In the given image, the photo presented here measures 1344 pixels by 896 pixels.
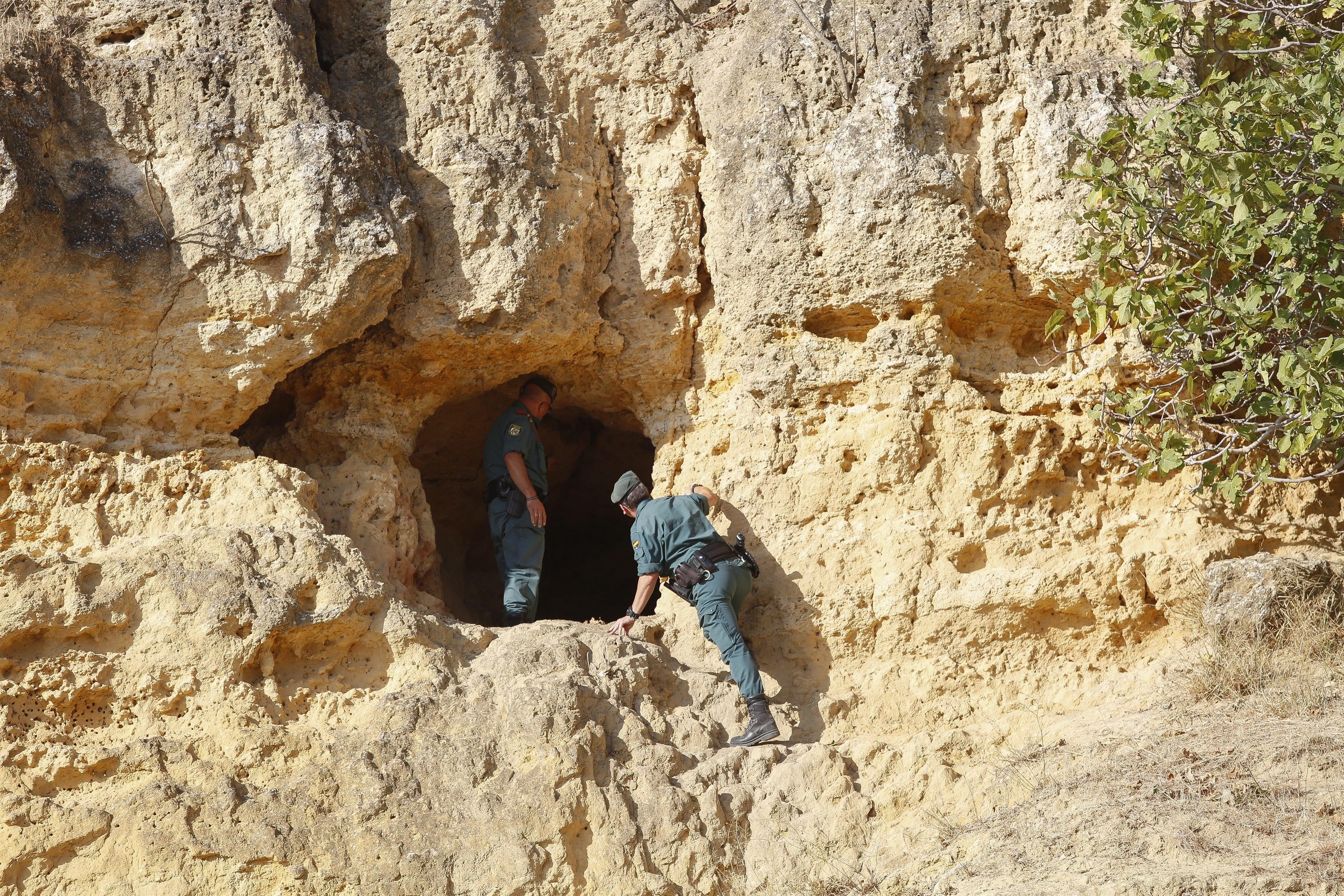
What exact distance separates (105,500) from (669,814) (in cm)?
284

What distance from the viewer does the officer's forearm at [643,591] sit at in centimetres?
582

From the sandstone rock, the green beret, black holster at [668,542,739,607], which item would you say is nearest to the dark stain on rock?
the green beret

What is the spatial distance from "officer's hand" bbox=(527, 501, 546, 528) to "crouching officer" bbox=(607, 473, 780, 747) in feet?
2.04

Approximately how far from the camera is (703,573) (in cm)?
568

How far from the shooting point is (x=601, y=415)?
7297 mm

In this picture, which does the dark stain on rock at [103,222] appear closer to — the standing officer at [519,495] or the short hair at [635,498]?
the standing officer at [519,495]

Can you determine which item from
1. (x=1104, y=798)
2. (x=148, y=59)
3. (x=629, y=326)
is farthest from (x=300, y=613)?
(x=1104, y=798)

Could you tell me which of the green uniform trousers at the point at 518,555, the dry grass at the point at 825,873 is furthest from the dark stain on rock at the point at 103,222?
the dry grass at the point at 825,873

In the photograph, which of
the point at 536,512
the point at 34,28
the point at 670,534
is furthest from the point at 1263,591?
the point at 34,28

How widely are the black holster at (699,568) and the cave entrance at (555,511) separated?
5.29 feet

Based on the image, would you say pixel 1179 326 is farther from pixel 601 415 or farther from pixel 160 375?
pixel 160 375

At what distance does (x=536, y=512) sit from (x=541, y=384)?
712 millimetres

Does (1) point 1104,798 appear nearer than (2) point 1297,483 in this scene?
Yes

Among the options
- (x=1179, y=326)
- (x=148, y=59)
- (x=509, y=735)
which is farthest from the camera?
(x=148, y=59)
